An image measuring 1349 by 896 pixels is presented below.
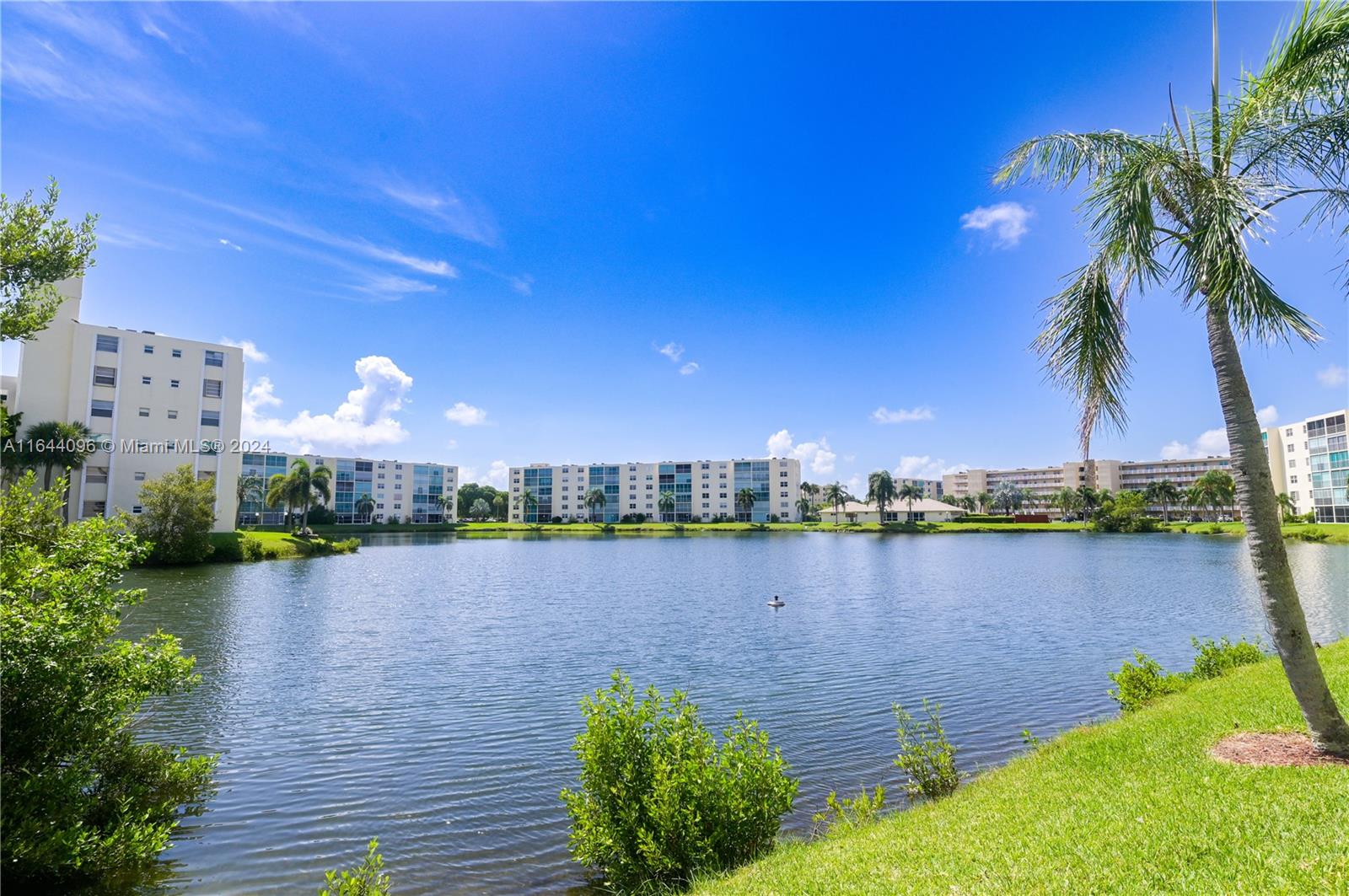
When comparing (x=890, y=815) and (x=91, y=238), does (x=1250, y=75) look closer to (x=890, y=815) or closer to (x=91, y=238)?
(x=890, y=815)

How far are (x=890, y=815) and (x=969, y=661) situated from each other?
522 inches

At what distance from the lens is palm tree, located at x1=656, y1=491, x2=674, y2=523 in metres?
161

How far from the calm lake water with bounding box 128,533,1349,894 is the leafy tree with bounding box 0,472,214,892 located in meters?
1.34

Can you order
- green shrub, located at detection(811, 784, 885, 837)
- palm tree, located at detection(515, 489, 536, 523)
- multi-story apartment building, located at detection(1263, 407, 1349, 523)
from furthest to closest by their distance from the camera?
palm tree, located at detection(515, 489, 536, 523)
multi-story apartment building, located at detection(1263, 407, 1349, 523)
green shrub, located at detection(811, 784, 885, 837)

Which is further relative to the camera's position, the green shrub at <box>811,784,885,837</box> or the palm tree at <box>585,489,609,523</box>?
the palm tree at <box>585,489,609,523</box>

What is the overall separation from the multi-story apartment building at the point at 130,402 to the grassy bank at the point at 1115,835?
59522 millimetres

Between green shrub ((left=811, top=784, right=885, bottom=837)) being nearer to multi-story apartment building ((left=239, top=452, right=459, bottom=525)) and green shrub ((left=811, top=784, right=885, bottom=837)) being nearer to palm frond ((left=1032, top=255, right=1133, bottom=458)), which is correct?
palm frond ((left=1032, top=255, right=1133, bottom=458))

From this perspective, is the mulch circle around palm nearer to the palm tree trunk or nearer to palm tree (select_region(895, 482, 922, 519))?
the palm tree trunk

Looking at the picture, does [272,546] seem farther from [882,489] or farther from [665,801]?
[882,489]

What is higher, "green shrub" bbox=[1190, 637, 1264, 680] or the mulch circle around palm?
the mulch circle around palm

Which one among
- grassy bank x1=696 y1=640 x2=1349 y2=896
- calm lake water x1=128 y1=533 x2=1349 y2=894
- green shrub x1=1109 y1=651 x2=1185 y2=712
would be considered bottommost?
calm lake water x1=128 y1=533 x2=1349 y2=894

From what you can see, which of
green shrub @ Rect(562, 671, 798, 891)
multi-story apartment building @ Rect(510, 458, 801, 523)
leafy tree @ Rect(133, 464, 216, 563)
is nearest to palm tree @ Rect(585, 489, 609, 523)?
multi-story apartment building @ Rect(510, 458, 801, 523)

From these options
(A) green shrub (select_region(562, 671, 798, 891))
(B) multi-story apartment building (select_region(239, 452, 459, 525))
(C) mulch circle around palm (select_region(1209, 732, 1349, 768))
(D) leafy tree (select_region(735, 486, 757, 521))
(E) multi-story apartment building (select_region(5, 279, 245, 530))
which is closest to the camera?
(C) mulch circle around palm (select_region(1209, 732, 1349, 768))

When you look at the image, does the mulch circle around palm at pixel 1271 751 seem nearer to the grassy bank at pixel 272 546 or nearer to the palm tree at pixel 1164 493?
the grassy bank at pixel 272 546
